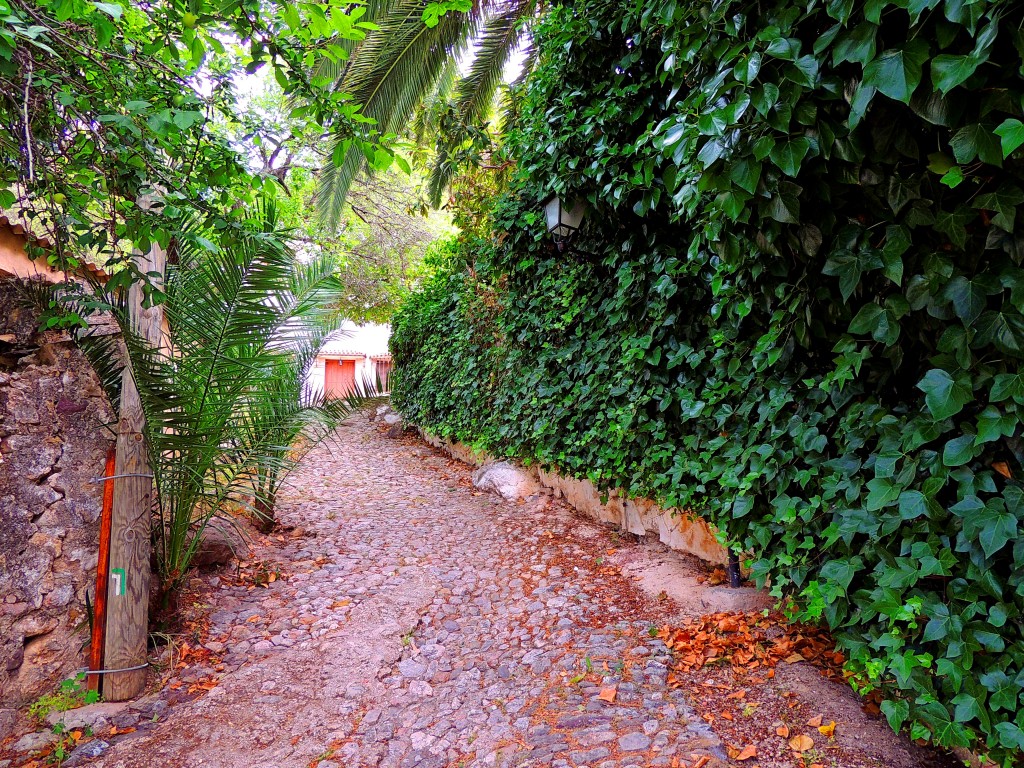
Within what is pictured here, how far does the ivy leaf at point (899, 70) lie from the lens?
121 cm

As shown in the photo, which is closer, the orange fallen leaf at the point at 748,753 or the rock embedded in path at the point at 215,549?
the orange fallen leaf at the point at 748,753

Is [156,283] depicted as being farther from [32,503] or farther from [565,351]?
[565,351]

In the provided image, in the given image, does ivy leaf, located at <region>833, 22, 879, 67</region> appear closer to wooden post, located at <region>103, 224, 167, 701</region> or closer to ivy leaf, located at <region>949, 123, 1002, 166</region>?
ivy leaf, located at <region>949, 123, 1002, 166</region>

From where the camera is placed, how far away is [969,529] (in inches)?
57.3

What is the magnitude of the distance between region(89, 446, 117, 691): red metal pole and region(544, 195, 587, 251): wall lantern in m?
2.98

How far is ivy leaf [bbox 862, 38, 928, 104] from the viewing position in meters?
1.21

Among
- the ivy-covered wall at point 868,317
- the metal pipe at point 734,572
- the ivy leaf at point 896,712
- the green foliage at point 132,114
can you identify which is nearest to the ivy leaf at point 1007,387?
the ivy-covered wall at point 868,317

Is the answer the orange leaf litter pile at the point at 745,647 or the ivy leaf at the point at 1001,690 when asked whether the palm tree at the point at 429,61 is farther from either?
the ivy leaf at the point at 1001,690

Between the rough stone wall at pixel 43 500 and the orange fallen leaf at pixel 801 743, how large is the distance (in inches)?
128

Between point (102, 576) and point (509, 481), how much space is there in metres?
3.56

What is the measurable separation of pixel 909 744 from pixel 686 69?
2.54 meters

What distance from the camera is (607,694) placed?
229 centimetres

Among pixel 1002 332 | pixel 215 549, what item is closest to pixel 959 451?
pixel 1002 332

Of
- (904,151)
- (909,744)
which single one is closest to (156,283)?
(904,151)
